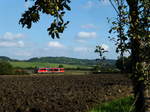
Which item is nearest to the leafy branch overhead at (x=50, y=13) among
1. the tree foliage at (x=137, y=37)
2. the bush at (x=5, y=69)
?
the tree foliage at (x=137, y=37)

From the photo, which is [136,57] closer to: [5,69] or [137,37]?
[137,37]

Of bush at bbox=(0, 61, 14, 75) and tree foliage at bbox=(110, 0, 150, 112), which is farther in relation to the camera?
bush at bbox=(0, 61, 14, 75)

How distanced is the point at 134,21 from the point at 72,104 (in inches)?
512

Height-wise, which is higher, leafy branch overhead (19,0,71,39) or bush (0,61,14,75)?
leafy branch overhead (19,0,71,39)

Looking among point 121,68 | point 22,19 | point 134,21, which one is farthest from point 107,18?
point 22,19

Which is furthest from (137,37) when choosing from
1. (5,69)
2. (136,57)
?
(5,69)

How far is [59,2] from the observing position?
4660mm

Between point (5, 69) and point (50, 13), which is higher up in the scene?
point (50, 13)

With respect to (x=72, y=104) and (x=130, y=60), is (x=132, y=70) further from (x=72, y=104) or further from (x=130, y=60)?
(x=72, y=104)

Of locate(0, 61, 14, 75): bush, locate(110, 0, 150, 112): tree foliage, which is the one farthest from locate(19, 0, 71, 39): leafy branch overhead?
locate(0, 61, 14, 75): bush

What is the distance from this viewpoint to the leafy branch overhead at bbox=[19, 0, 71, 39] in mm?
4504

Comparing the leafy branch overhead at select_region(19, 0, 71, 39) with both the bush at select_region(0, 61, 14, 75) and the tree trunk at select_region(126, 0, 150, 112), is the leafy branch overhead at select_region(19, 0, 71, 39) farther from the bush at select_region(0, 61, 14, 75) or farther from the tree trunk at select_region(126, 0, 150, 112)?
the bush at select_region(0, 61, 14, 75)

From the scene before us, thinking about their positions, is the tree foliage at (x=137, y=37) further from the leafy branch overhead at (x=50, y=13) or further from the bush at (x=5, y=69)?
the bush at (x=5, y=69)

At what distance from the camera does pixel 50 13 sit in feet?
14.9
